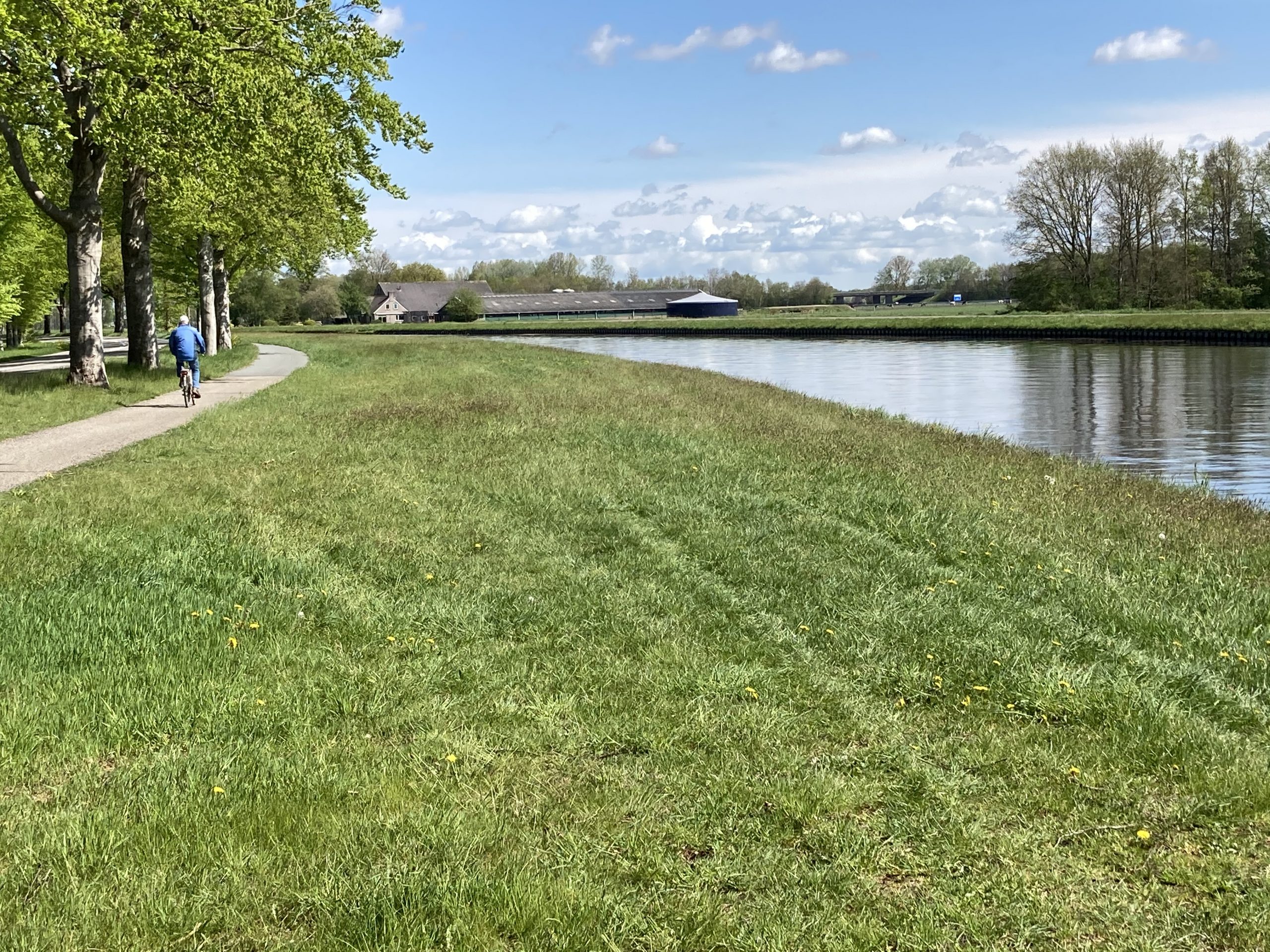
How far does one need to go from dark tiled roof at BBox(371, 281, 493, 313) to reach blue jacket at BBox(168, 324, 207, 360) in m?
146

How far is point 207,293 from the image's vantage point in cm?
3666

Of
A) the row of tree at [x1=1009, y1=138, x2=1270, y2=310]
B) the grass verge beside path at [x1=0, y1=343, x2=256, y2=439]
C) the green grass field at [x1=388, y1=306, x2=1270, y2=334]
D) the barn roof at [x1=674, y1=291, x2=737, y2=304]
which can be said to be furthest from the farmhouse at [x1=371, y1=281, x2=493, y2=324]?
the grass verge beside path at [x1=0, y1=343, x2=256, y2=439]

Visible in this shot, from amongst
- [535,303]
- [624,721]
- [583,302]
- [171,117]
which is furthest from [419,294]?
[624,721]

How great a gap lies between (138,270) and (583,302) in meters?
160

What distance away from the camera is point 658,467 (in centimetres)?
1322

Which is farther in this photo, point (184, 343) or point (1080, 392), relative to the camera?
point (1080, 392)

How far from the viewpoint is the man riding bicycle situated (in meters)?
20.1

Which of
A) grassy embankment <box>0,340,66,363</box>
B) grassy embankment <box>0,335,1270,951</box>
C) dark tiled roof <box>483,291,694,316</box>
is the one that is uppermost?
dark tiled roof <box>483,291,694,316</box>

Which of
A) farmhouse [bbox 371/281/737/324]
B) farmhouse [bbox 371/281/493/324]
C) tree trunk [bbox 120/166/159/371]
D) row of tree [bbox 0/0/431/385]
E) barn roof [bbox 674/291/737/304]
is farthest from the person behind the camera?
farmhouse [bbox 371/281/737/324]

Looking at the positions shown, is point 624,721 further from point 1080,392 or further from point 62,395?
point 1080,392

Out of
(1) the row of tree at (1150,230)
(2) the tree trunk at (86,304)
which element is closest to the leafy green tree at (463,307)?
(1) the row of tree at (1150,230)

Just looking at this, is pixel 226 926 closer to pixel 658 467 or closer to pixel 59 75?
Answer: pixel 658 467

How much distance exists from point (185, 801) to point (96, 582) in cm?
364

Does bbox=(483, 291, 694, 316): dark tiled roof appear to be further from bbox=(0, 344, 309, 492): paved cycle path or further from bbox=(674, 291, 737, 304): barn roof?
bbox=(0, 344, 309, 492): paved cycle path
